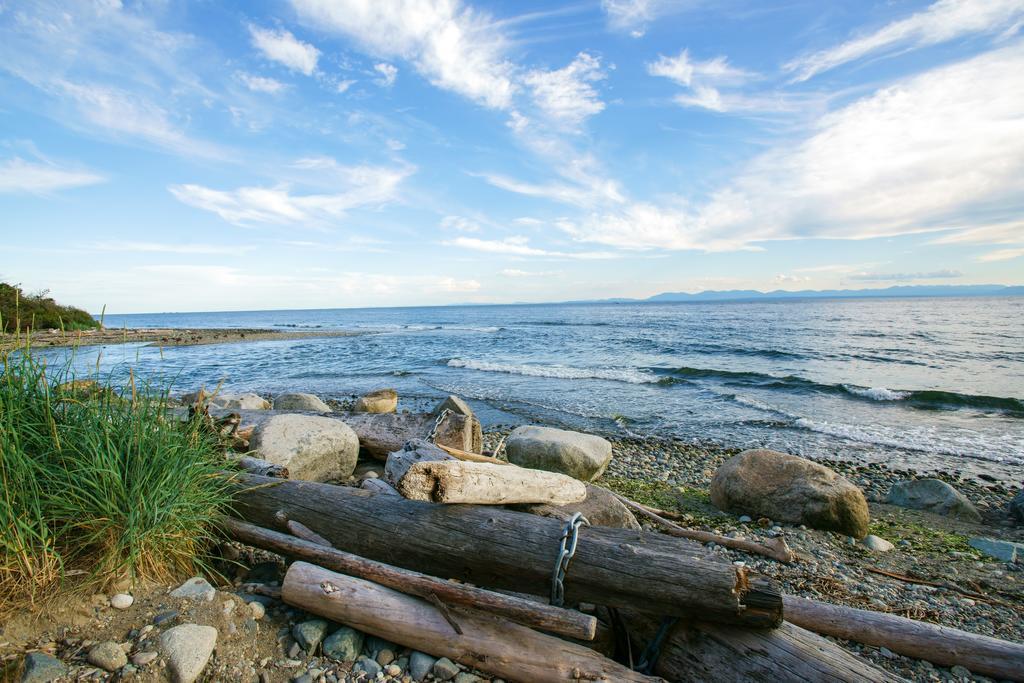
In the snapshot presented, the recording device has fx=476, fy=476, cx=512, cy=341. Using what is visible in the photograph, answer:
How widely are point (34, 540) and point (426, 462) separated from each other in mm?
2490

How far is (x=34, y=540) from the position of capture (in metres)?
3.03

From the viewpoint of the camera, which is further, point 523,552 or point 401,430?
point 401,430

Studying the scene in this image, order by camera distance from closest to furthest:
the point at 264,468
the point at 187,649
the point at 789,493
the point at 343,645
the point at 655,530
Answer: the point at 187,649 < the point at 343,645 < the point at 264,468 < the point at 655,530 < the point at 789,493

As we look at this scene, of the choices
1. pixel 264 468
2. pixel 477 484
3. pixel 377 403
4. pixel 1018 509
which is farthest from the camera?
pixel 377 403

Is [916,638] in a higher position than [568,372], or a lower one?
higher

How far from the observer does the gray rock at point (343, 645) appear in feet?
10.0

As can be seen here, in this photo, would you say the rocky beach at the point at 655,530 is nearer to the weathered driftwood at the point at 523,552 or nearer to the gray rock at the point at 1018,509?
the gray rock at the point at 1018,509

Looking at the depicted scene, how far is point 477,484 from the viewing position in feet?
11.8

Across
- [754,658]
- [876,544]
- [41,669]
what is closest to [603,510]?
[754,658]

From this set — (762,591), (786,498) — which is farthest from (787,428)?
(762,591)

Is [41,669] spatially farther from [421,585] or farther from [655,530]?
[655,530]

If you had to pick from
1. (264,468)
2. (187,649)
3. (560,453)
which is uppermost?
(264,468)

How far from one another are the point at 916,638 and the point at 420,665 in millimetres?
3525

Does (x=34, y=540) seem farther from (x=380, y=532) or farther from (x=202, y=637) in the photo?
(x=380, y=532)
